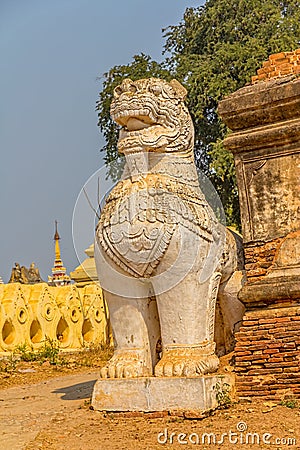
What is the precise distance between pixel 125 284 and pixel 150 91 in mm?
1583

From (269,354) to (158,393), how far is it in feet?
3.51

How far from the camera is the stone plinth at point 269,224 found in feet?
19.1

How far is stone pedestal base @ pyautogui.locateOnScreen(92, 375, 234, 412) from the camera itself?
523 centimetres

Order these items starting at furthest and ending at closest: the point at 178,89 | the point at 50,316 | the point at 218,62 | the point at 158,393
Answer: the point at 218,62
the point at 50,316
the point at 178,89
the point at 158,393

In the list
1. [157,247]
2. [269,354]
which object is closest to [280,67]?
[157,247]

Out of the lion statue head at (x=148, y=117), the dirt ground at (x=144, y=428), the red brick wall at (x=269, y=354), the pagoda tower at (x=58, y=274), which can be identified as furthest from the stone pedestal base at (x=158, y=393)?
the pagoda tower at (x=58, y=274)

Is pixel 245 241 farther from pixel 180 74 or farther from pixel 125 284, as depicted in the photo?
pixel 180 74

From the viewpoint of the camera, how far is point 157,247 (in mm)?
5520

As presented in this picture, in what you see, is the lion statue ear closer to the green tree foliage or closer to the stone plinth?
the stone plinth

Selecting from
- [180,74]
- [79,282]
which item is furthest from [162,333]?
[180,74]

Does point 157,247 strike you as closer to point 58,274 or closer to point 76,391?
point 76,391

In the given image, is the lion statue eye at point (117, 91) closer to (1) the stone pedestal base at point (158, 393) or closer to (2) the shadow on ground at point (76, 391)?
(1) the stone pedestal base at point (158, 393)

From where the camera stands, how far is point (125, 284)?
5.75 m

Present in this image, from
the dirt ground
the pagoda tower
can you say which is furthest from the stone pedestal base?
the pagoda tower
